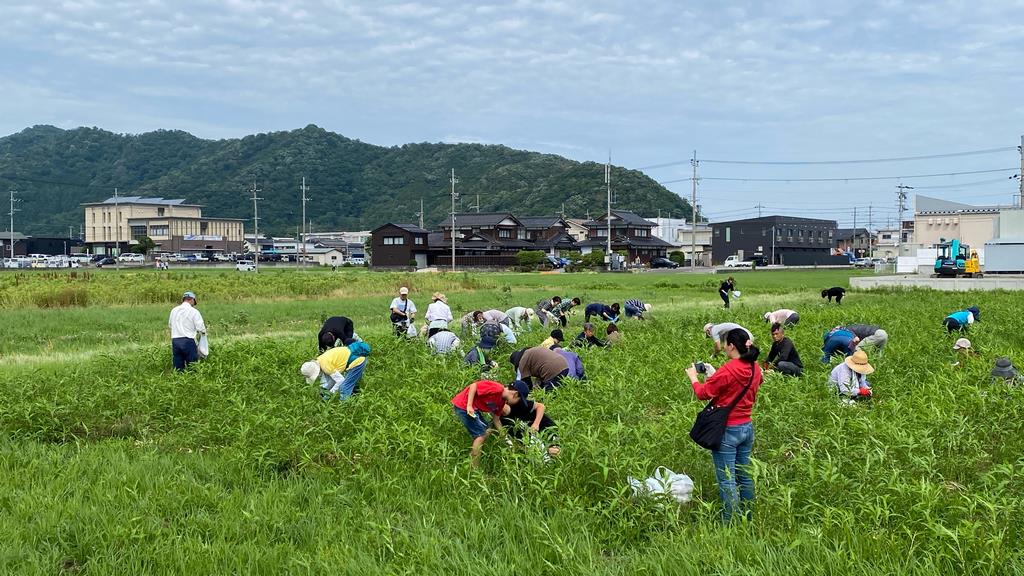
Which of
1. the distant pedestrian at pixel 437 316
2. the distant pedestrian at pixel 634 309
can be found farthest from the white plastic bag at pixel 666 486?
the distant pedestrian at pixel 634 309

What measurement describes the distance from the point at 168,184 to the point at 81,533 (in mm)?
122824

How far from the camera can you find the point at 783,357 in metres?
10.8

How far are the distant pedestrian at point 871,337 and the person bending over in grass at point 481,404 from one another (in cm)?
719

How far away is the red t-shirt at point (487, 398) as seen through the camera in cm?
698

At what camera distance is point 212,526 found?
5.41 m

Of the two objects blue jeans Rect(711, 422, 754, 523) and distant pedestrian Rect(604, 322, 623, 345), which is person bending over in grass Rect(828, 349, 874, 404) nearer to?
blue jeans Rect(711, 422, 754, 523)

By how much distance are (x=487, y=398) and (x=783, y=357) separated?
5.67m

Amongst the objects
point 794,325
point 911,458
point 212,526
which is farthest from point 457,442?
point 794,325

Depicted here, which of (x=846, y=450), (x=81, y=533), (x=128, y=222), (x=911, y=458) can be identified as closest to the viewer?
(x=81, y=533)

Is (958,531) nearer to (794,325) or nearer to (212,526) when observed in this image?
(212,526)

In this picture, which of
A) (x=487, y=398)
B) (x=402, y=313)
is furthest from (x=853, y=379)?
(x=402, y=313)

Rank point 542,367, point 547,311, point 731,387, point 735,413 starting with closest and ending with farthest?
1. point 731,387
2. point 735,413
3. point 542,367
4. point 547,311

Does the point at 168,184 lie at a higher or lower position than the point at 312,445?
higher

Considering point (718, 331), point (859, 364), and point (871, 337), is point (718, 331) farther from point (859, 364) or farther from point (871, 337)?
point (859, 364)
